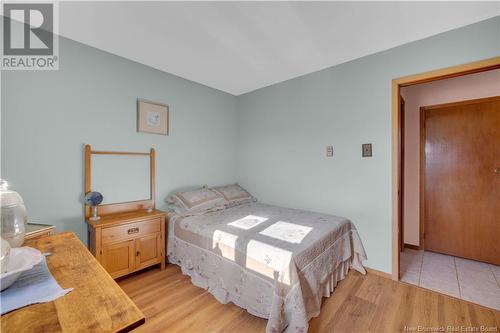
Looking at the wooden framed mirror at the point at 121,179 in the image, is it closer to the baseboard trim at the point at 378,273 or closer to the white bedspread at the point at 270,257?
the white bedspread at the point at 270,257

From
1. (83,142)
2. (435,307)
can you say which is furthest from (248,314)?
(83,142)

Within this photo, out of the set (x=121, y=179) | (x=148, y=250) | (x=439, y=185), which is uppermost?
(x=121, y=179)

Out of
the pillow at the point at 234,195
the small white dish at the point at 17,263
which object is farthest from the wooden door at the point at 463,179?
the small white dish at the point at 17,263

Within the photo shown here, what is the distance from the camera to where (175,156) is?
9.86 ft

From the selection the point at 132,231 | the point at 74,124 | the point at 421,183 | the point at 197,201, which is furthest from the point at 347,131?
the point at 74,124

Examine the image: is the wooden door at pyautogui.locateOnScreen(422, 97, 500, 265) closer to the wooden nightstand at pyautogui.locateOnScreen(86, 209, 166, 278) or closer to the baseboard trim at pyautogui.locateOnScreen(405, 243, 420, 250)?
the baseboard trim at pyautogui.locateOnScreen(405, 243, 420, 250)

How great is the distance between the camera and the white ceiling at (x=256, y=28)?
1717mm

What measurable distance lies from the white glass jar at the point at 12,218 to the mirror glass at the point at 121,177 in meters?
1.38

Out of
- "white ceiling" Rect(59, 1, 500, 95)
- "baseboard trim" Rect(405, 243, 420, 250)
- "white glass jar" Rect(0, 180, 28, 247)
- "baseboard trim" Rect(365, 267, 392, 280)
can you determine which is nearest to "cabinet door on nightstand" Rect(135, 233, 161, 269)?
"white glass jar" Rect(0, 180, 28, 247)

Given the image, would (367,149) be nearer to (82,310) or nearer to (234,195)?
(234,195)

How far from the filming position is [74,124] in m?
2.18

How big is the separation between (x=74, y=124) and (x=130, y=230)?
1.21 metres

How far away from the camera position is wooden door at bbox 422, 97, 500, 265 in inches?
103

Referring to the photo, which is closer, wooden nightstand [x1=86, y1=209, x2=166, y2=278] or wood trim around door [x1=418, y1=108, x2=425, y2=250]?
wooden nightstand [x1=86, y1=209, x2=166, y2=278]
